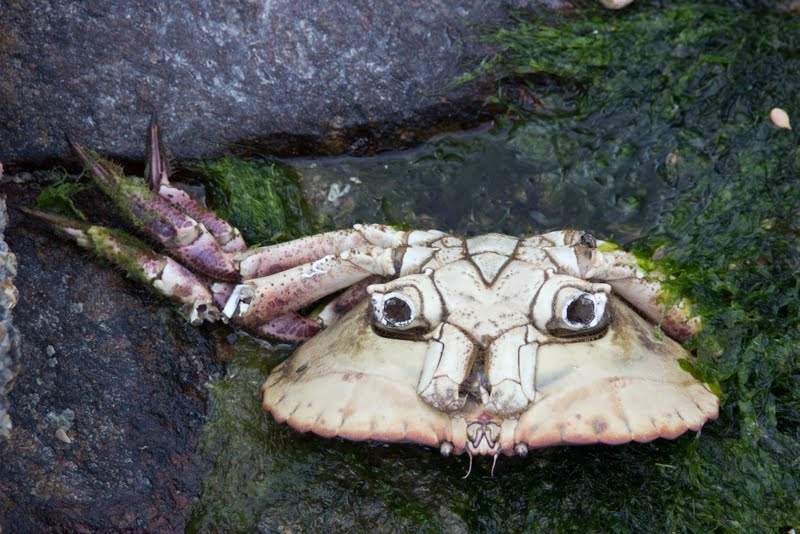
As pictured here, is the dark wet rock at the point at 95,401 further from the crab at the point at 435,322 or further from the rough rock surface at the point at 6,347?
the rough rock surface at the point at 6,347

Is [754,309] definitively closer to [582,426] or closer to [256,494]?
[582,426]

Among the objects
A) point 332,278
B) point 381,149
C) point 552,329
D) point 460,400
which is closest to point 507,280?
point 552,329

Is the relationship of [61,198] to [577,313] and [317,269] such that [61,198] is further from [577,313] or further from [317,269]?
[577,313]

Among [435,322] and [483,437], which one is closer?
[483,437]

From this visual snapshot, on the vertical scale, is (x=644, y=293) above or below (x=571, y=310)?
below

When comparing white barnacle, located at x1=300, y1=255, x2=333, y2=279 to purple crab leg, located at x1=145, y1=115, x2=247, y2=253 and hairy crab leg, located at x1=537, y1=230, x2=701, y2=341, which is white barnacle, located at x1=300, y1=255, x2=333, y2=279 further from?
hairy crab leg, located at x1=537, y1=230, x2=701, y2=341

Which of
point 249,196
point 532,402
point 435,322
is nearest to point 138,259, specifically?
point 249,196

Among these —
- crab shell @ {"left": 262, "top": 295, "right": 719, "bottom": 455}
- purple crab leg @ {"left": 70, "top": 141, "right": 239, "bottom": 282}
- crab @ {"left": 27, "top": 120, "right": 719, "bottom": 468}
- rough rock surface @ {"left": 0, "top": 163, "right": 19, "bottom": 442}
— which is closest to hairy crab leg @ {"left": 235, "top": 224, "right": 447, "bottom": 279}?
crab @ {"left": 27, "top": 120, "right": 719, "bottom": 468}
